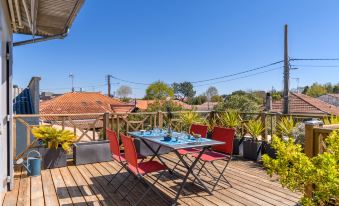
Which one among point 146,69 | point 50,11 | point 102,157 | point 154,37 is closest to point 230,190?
point 102,157

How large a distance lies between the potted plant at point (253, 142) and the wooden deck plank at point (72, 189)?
12.9 feet

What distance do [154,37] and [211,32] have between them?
→ 21.9ft

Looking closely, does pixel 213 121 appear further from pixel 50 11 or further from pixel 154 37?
pixel 154 37

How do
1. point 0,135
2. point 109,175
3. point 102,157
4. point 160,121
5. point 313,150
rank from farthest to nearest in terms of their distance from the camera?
point 160,121 < point 102,157 < point 109,175 < point 0,135 < point 313,150

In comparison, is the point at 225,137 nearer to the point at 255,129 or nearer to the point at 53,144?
the point at 255,129

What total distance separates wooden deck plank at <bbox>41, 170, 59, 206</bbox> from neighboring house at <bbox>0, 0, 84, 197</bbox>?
0.52m

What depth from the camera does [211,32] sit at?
783 inches

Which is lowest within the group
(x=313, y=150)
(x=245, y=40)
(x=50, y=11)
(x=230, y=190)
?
(x=230, y=190)

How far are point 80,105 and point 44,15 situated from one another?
2168 centimetres

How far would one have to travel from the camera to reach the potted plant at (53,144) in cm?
505

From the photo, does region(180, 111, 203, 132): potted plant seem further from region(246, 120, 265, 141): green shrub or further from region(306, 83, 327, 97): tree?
region(306, 83, 327, 97): tree

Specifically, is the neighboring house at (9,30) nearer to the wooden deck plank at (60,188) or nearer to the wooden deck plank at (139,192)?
the wooden deck plank at (60,188)

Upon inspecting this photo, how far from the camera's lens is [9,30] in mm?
4062

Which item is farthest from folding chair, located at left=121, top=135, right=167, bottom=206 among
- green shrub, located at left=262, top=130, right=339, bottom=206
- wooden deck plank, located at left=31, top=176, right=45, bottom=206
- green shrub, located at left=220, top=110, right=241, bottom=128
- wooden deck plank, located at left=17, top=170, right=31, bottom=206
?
green shrub, located at left=220, top=110, right=241, bottom=128
